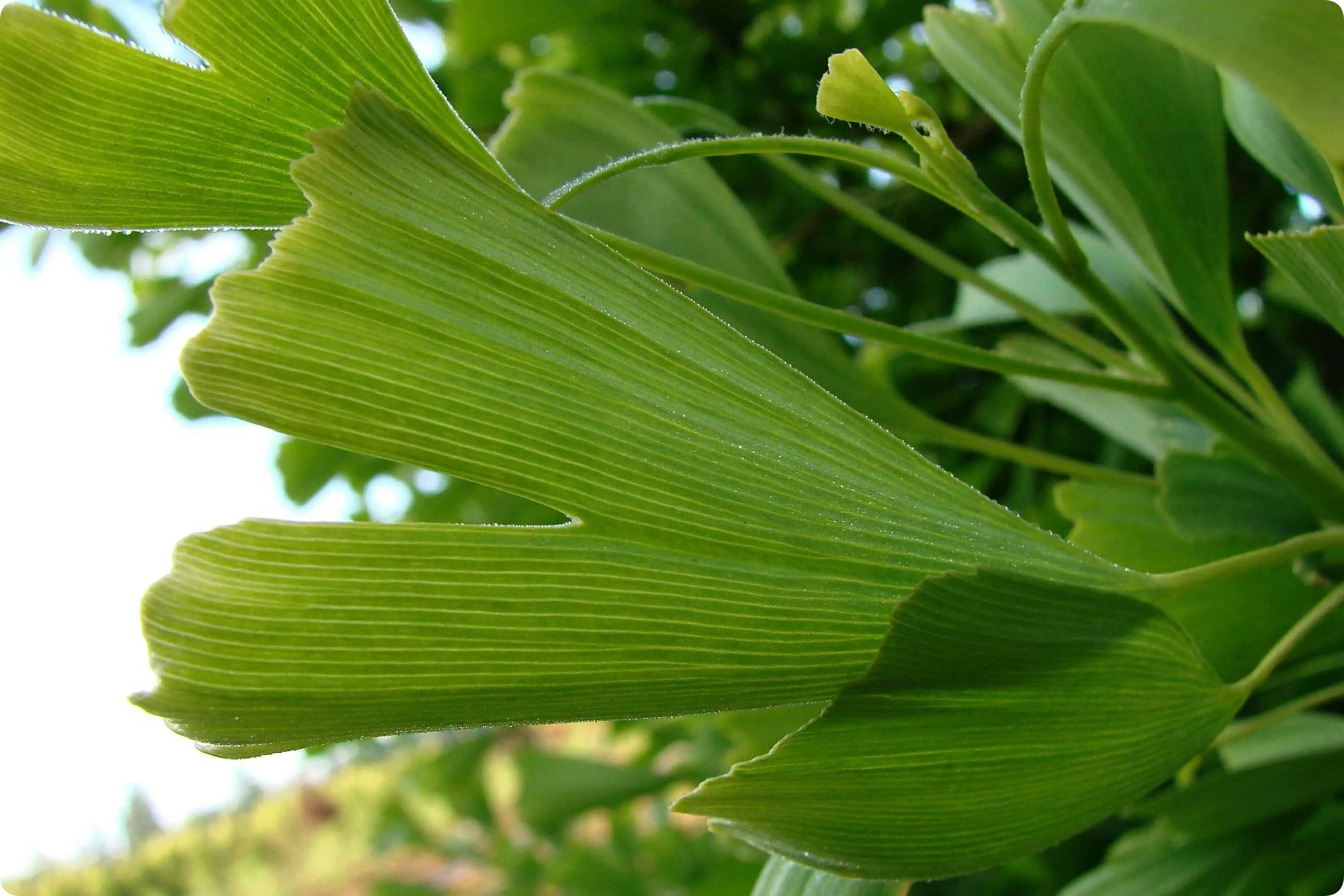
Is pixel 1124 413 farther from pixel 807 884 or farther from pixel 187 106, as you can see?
pixel 187 106

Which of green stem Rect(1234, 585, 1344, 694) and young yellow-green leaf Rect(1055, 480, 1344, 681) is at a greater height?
young yellow-green leaf Rect(1055, 480, 1344, 681)

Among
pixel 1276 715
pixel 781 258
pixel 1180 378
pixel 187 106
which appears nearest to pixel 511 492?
pixel 187 106

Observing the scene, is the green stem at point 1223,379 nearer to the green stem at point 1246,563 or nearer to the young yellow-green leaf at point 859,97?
the green stem at point 1246,563

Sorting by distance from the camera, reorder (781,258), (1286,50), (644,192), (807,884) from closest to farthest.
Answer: (1286,50) < (807,884) < (644,192) < (781,258)

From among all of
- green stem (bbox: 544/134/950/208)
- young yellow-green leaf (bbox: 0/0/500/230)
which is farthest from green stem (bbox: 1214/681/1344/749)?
young yellow-green leaf (bbox: 0/0/500/230)

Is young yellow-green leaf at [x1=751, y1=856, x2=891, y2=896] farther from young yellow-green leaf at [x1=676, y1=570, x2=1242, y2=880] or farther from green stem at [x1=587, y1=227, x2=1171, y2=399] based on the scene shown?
green stem at [x1=587, y1=227, x2=1171, y2=399]

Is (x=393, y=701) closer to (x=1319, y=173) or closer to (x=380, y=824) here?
(x=1319, y=173)

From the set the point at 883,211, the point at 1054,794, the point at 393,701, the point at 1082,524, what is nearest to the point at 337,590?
the point at 393,701
